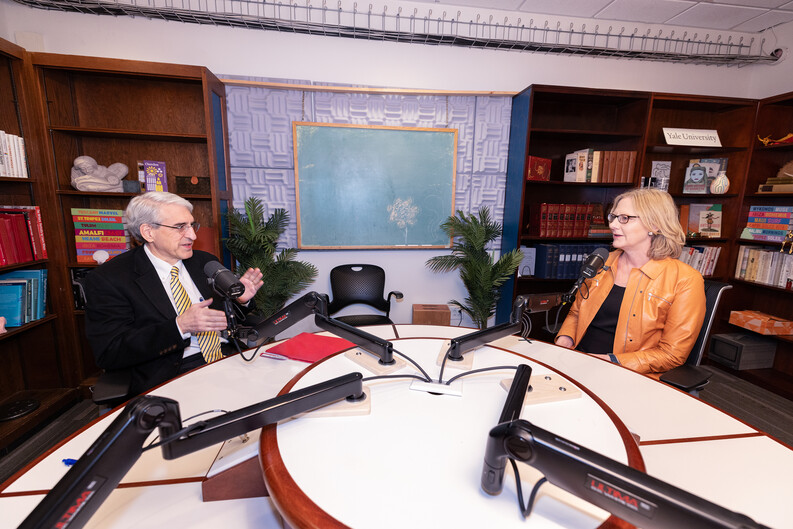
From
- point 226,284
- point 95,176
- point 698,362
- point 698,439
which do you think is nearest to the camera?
point 698,439

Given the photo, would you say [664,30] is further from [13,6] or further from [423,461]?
[13,6]

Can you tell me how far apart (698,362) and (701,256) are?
2.42 meters

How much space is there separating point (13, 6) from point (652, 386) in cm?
477

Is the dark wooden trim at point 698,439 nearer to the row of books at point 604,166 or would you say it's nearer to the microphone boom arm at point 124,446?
the microphone boom arm at point 124,446

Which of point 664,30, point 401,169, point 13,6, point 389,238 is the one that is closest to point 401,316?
point 389,238

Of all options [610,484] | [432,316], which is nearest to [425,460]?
[610,484]

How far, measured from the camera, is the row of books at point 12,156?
2287 millimetres

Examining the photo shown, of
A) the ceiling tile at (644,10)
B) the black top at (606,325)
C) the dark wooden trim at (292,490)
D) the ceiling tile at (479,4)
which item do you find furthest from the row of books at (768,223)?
the dark wooden trim at (292,490)

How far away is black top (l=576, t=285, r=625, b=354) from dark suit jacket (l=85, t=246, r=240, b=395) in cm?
210

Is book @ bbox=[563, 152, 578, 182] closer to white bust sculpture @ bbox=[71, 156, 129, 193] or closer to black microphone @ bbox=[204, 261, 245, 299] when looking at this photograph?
black microphone @ bbox=[204, 261, 245, 299]

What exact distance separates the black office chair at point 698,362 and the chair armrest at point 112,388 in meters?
2.13

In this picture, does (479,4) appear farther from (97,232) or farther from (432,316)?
(97,232)

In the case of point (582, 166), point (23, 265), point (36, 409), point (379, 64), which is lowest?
point (36, 409)

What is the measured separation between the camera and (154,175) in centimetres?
281
